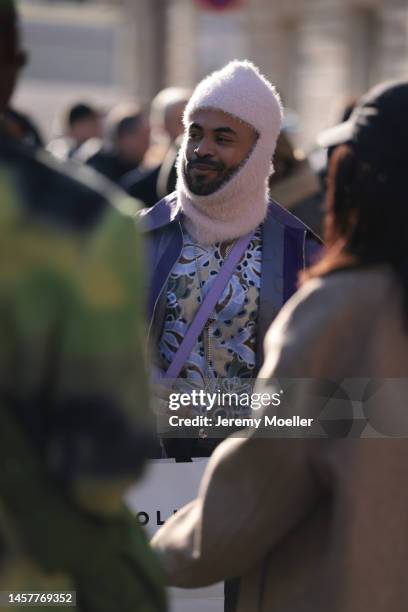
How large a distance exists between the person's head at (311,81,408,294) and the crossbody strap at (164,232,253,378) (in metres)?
1.53

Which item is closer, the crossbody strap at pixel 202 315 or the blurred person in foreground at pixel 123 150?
the crossbody strap at pixel 202 315

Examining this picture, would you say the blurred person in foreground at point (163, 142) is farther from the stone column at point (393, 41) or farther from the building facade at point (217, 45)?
the stone column at point (393, 41)

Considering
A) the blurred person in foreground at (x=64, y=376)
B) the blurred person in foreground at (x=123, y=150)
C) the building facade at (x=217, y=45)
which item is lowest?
the building facade at (x=217, y=45)

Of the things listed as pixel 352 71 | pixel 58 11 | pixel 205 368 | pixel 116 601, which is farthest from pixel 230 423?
pixel 58 11

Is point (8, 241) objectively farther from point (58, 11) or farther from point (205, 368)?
point (58, 11)

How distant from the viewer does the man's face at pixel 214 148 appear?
5043mm

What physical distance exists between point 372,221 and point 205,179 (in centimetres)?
191

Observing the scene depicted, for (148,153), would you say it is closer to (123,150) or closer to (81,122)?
(123,150)

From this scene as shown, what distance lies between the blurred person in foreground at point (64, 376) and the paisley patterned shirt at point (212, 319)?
224 cm

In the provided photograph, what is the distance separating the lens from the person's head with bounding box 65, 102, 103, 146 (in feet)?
44.0

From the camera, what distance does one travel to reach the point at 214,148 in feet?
16.6

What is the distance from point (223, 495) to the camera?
10.3 ft

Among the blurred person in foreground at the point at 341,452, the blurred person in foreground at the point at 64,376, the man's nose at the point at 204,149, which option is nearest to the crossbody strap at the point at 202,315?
the man's nose at the point at 204,149

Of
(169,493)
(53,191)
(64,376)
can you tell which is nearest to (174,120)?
(169,493)
